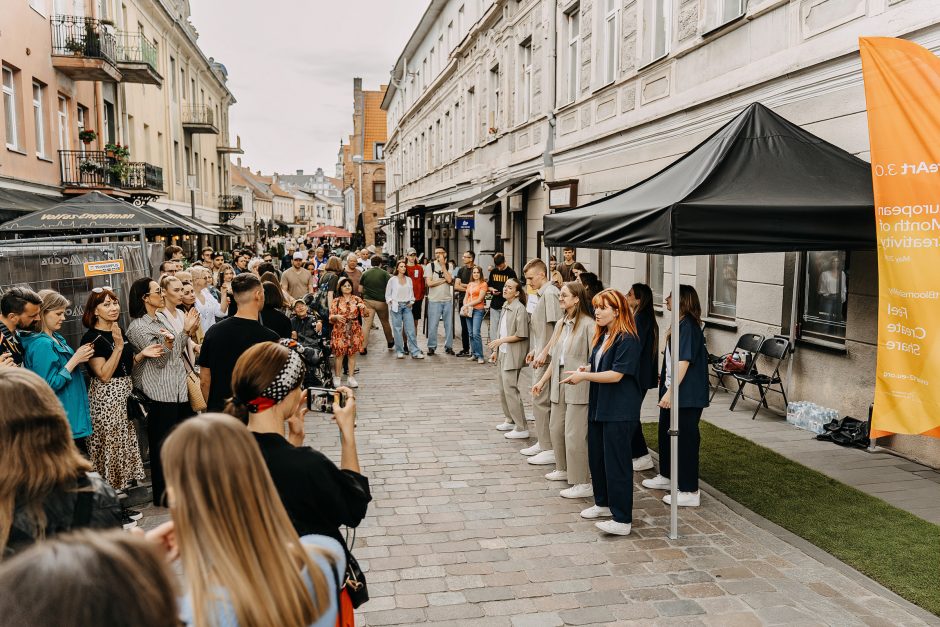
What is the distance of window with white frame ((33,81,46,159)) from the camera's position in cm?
1730

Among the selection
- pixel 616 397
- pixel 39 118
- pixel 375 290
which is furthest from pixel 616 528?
pixel 39 118

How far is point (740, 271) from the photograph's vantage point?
1008cm

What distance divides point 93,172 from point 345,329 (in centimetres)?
1148

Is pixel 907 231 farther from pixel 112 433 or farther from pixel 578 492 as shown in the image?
pixel 112 433

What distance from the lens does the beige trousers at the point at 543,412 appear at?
7402 mm

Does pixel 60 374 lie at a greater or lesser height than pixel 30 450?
lesser

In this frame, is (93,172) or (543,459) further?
(93,172)

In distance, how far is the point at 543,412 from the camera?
7.48 meters

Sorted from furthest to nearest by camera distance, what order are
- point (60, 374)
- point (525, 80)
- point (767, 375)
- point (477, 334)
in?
point (525, 80), point (477, 334), point (767, 375), point (60, 374)

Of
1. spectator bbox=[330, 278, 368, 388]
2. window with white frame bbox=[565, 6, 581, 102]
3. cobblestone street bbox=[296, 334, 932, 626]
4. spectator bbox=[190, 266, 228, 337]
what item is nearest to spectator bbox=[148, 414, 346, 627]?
cobblestone street bbox=[296, 334, 932, 626]

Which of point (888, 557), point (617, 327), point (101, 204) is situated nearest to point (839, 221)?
point (617, 327)

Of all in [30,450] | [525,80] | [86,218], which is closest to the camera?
[30,450]

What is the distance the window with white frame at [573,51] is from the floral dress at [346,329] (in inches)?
302

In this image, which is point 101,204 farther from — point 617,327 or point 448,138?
point 448,138
